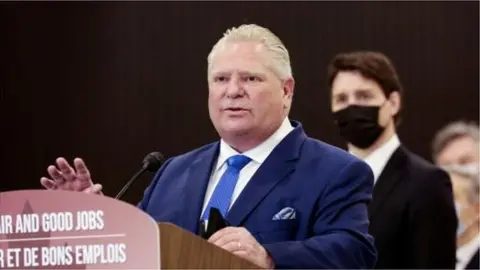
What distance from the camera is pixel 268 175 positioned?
97.3 inches

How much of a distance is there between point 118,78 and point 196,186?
1.03 metres

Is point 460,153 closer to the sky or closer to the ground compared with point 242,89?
closer to the ground

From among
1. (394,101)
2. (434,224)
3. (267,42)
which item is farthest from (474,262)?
(267,42)

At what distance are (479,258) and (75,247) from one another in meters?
2.58

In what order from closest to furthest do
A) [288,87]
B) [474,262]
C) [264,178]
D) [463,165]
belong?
[264,178] → [288,87] → [474,262] → [463,165]

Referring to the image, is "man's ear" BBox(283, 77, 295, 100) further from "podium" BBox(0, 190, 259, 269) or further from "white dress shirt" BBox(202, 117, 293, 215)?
"podium" BBox(0, 190, 259, 269)

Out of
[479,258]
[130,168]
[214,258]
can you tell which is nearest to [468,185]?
[479,258]

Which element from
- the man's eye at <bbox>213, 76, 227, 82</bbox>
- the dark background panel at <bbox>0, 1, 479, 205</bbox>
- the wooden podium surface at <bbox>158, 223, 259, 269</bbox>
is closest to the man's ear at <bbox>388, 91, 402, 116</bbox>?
the dark background panel at <bbox>0, 1, 479, 205</bbox>

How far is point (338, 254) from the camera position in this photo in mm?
2289

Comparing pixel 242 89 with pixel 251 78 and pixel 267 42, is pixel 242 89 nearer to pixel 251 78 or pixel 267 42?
pixel 251 78

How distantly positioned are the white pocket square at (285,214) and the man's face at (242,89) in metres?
0.24

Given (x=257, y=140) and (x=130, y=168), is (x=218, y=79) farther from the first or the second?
(x=130, y=168)

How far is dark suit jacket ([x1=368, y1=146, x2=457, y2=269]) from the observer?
11.2 ft

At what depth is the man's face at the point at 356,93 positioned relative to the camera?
3514 mm
